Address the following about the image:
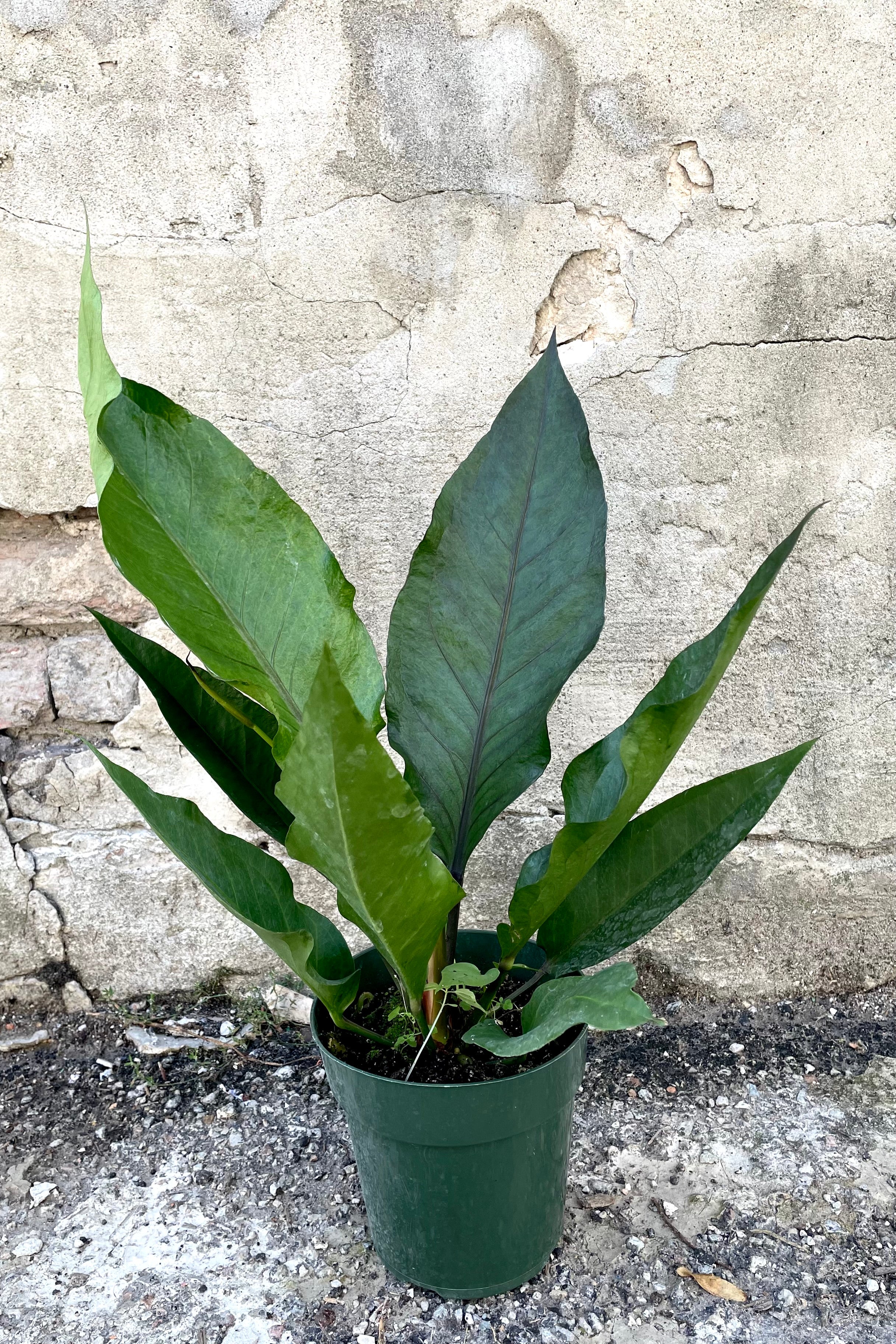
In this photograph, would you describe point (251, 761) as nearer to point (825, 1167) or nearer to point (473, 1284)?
point (473, 1284)

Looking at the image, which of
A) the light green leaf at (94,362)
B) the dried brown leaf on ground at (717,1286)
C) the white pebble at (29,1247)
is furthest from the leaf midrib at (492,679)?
the white pebble at (29,1247)

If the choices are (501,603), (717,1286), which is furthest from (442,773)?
(717,1286)

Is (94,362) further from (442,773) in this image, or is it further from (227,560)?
(442,773)

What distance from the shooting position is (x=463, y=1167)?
1.15m

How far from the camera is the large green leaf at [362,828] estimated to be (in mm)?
781

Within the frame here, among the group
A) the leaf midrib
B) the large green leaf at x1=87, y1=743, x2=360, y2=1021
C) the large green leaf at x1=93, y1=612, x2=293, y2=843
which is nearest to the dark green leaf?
the large green leaf at x1=93, y1=612, x2=293, y2=843

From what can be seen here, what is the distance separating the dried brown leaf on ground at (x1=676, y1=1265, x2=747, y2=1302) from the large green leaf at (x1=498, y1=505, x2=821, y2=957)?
0.50 metres

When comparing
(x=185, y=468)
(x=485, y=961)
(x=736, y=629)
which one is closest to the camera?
(x=736, y=629)

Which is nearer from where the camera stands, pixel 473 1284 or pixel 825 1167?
pixel 473 1284

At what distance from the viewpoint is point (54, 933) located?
1.74 metres

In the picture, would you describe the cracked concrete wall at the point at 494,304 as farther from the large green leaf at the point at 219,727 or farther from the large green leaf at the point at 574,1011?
the large green leaf at the point at 574,1011

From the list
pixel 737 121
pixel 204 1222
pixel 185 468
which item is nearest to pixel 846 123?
pixel 737 121

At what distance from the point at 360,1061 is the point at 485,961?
0.81 ft

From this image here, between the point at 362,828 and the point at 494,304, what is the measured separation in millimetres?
943
